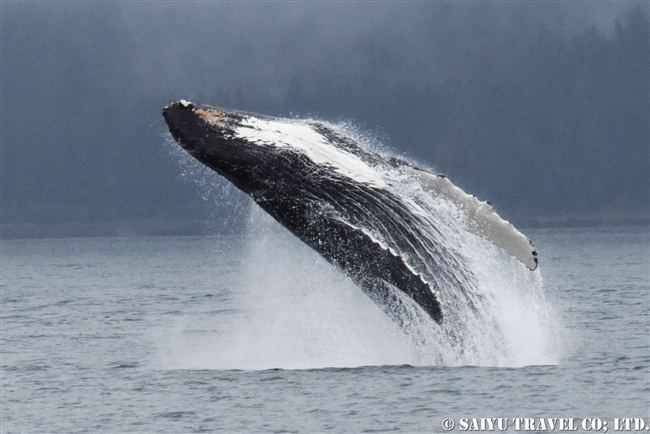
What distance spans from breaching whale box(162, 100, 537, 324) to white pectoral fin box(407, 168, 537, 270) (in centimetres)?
2

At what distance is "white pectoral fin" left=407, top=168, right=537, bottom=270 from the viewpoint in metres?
16.4

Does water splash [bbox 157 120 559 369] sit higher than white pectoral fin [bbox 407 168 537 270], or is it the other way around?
white pectoral fin [bbox 407 168 537 270]

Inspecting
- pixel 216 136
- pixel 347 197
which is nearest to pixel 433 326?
pixel 347 197

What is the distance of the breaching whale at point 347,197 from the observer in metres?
15.9

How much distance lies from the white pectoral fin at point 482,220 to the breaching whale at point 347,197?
2 centimetres

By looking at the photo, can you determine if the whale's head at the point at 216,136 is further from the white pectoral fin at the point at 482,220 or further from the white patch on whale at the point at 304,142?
the white pectoral fin at the point at 482,220

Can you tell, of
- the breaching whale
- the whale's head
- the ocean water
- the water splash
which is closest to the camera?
the whale's head

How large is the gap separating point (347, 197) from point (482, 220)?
92.2 inches

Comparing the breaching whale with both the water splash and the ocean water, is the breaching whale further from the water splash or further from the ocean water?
the ocean water

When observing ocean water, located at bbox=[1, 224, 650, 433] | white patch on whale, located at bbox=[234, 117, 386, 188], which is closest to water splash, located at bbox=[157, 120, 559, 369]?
ocean water, located at bbox=[1, 224, 650, 433]

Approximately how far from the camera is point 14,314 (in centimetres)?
4306

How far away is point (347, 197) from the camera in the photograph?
1634 centimetres

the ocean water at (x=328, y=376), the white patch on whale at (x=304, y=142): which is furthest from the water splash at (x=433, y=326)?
the white patch on whale at (x=304, y=142)

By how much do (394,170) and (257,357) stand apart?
6.86 meters
